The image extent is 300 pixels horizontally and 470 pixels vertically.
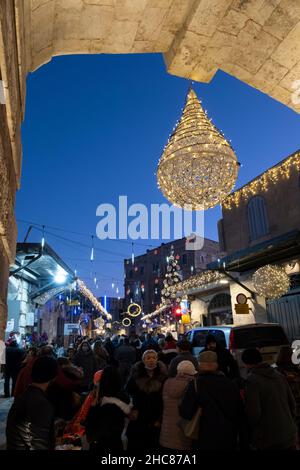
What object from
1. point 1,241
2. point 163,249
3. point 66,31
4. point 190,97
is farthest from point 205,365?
point 163,249

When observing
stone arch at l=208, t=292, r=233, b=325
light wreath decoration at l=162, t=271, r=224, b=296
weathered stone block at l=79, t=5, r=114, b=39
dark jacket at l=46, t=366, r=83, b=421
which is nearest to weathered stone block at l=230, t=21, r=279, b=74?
weathered stone block at l=79, t=5, r=114, b=39

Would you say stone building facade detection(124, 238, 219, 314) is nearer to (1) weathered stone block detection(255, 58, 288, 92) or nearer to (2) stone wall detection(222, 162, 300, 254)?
(2) stone wall detection(222, 162, 300, 254)

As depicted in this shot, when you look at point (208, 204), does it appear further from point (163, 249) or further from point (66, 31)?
point (163, 249)

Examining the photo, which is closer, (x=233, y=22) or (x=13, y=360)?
(x=233, y=22)

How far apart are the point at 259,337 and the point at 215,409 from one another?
6.69 metres

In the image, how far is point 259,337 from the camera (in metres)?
9.54

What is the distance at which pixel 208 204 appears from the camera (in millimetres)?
5355

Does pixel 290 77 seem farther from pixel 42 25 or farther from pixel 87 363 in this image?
pixel 87 363

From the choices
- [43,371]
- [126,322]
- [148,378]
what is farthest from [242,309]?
[126,322]

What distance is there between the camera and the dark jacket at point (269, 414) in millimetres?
3639

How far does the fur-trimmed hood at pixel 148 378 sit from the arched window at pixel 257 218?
13826 mm

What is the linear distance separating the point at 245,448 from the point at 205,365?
110 centimetres

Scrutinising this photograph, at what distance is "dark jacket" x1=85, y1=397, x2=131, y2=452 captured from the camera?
11.6 feet

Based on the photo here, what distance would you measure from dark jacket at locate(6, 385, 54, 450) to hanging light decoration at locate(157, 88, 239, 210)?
339 cm
